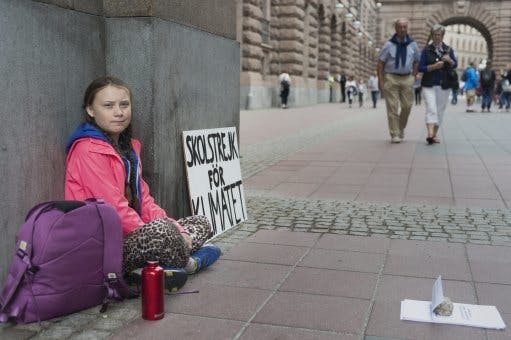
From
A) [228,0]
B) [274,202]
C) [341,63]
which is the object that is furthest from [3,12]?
[341,63]

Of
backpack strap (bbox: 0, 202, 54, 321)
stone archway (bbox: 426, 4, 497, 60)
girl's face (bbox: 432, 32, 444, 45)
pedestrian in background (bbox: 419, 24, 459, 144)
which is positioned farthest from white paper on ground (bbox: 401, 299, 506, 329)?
stone archway (bbox: 426, 4, 497, 60)

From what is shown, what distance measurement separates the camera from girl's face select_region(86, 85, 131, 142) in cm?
340

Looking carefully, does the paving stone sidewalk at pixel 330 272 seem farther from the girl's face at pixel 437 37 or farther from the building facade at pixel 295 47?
the building facade at pixel 295 47

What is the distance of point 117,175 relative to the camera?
335 cm

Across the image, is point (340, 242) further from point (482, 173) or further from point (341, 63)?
point (341, 63)

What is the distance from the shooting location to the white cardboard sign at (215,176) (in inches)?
179

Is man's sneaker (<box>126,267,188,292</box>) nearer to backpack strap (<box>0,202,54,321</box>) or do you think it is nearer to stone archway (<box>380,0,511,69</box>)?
backpack strap (<box>0,202,54,321</box>)

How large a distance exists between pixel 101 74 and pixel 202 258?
1.28m

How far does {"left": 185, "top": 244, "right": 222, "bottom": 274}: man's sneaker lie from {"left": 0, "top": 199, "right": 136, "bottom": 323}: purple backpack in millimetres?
660

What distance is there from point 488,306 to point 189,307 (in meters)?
1.52

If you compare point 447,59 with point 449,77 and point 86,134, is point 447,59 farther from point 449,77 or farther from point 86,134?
point 86,134

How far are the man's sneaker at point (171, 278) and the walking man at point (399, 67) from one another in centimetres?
784

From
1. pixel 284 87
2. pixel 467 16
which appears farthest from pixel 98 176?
pixel 467 16

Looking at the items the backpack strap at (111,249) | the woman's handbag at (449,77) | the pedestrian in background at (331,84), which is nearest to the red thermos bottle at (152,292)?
the backpack strap at (111,249)
